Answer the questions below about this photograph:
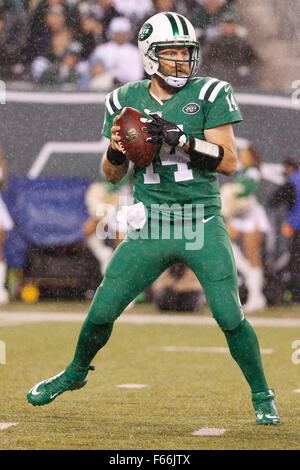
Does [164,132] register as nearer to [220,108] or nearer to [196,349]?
[220,108]

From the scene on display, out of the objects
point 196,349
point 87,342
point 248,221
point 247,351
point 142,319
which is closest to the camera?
point 247,351

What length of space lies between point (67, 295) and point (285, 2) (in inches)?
170

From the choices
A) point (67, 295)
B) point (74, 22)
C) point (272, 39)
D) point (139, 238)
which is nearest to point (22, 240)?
point (67, 295)

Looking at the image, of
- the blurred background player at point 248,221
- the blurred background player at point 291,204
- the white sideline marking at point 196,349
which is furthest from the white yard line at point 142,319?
the white sideline marking at point 196,349

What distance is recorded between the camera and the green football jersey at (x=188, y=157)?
403 cm

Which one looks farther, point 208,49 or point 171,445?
point 208,49

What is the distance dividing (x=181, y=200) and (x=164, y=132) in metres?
0.28

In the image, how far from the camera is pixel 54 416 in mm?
4336

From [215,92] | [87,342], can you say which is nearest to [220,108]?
[215,92]

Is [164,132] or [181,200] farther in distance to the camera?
[181,200]

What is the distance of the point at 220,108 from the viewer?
4.01 metres

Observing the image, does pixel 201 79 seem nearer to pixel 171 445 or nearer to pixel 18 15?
pixel 171 445

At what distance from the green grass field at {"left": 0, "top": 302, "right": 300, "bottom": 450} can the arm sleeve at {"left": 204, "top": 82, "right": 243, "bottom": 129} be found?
114 cm

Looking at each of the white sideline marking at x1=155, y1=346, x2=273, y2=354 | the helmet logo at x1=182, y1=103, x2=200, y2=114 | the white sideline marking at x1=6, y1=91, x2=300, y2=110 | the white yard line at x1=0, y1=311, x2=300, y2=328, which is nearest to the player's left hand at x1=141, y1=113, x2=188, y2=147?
the helmet logo at x1=182, y1=103, x2=200, y2=114
